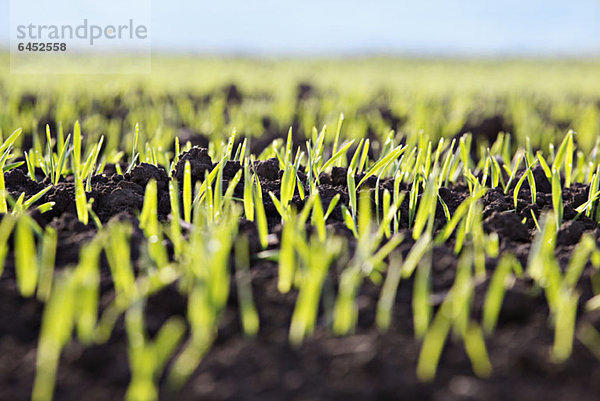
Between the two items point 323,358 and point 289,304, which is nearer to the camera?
point 323,358

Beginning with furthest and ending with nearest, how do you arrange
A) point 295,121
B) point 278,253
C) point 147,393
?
point 295,121 → point 278,253 → point 147,393

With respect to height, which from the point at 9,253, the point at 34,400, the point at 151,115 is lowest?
the point at 34,400

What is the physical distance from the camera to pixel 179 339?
3.13ft

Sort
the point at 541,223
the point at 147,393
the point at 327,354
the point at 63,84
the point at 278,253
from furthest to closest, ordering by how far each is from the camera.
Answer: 1. the point at 63,84
2. the point at 541,223
3. the point at 278,253
4. the point at 327,354
5. the point at 147,393

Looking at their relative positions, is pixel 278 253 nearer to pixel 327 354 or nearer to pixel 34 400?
pixel 327 354

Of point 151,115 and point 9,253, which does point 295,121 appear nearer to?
point 151,115

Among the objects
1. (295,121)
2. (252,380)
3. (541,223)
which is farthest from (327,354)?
(295,121)

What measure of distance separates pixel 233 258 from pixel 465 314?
1.64 feet

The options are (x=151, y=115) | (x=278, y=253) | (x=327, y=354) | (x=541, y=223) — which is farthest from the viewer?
(x=151, y=115)

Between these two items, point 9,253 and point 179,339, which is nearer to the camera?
point 179,339

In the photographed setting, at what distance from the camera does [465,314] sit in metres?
0.96

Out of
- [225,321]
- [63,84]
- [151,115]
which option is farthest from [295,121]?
[225,321]

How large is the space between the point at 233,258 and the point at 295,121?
2694 millimetres

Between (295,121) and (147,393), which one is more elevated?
(295,121)
